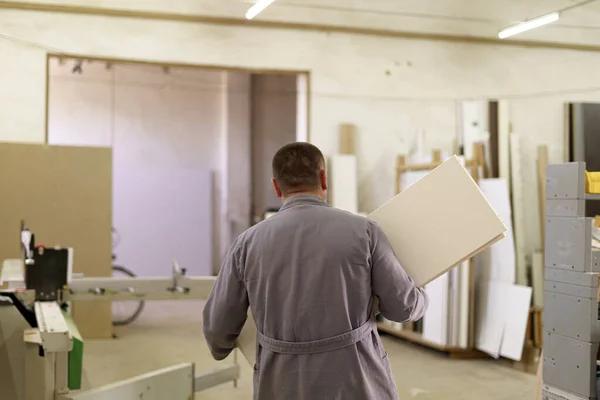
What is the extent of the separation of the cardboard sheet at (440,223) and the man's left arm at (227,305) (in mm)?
488

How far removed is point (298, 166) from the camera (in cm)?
193

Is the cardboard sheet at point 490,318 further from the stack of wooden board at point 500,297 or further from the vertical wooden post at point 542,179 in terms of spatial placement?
the vertical wooden post at point 542,179

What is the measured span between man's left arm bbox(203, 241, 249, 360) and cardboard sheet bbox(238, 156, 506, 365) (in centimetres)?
49

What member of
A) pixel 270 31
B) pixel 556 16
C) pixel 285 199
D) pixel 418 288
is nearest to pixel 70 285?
pixel 285 199

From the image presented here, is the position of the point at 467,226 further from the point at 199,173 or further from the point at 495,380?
the point at 199,173

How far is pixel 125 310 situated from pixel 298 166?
560cm

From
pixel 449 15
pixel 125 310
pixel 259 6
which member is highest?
pixel 449 15

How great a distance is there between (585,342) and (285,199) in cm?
163

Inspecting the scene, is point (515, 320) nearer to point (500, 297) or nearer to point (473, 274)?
point (500, 297)

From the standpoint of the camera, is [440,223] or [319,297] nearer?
[319,297]

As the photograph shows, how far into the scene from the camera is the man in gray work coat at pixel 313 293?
6.08ft

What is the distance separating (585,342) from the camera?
9.32 feet

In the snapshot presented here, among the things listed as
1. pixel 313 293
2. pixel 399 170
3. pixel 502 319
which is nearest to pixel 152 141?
pixel 399 170

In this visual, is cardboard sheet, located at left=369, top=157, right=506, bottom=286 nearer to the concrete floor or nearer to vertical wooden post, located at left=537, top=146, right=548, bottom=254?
the concrete floor
